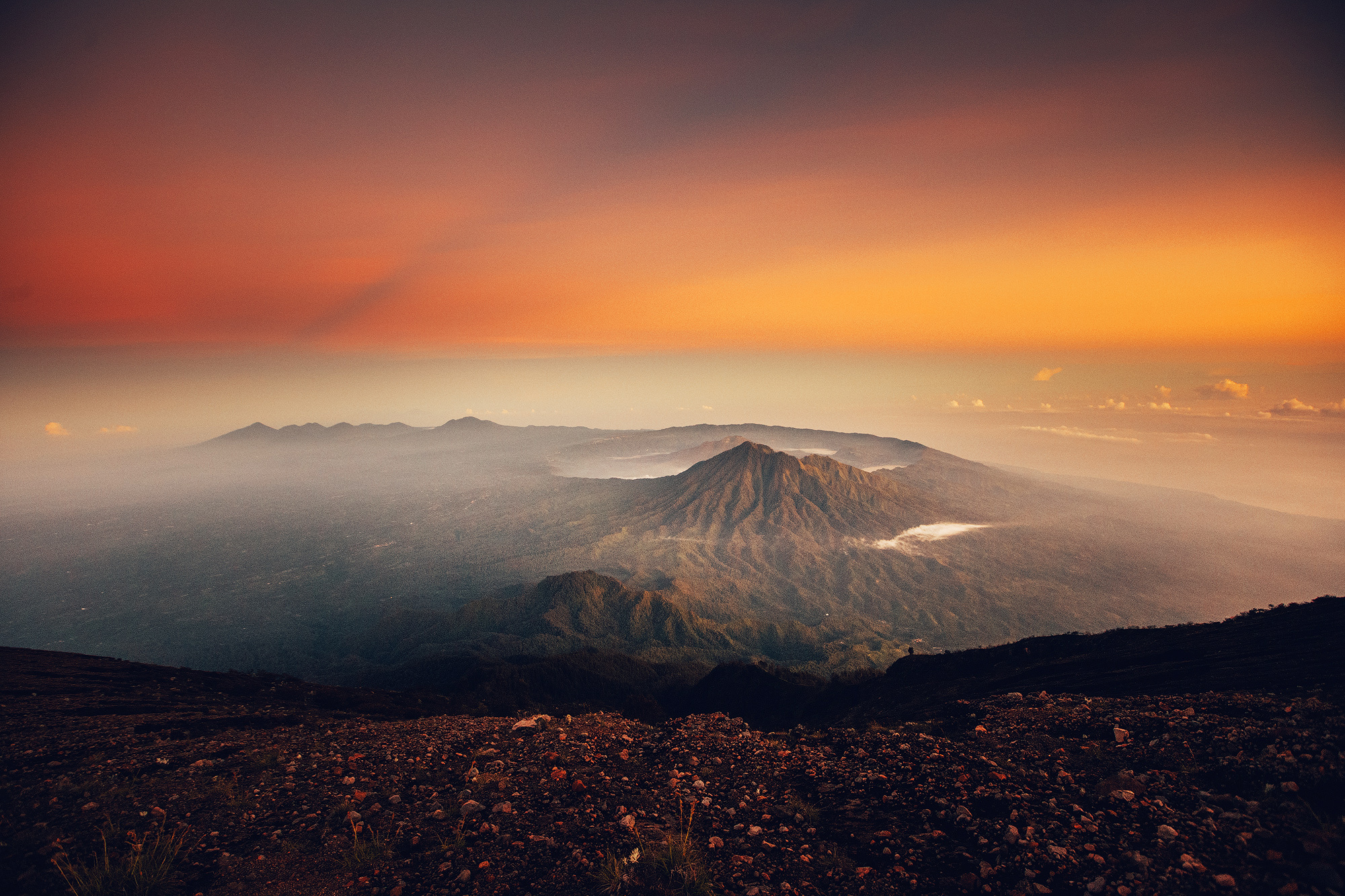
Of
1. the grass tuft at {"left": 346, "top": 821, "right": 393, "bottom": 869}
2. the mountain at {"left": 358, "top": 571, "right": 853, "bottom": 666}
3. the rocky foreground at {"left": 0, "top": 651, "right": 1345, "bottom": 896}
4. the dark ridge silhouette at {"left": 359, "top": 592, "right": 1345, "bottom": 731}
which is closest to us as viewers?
the rocky foreground at {"left": 0, "top": 651, "right": 1345, "bottom": 896}

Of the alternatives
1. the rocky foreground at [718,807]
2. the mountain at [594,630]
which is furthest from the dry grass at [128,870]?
the mountain at [594,630]

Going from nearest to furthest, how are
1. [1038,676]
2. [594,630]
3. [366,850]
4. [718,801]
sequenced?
[366,850] → [718,801] → [1038,676] → [594,630]

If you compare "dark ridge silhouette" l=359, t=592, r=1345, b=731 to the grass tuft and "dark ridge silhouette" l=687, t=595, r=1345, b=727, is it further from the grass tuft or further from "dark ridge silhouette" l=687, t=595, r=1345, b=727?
the grass tuft

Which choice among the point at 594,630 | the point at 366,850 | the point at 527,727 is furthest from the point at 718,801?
the point at 594,630

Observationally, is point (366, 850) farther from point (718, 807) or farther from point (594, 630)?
point (594, 630)

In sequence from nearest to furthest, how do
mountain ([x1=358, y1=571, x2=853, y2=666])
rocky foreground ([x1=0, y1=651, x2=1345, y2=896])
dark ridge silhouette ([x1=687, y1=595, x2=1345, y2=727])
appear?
rocky foreground ([x1=0, y1=651, x2=1345, y2=896]) → dark ridge silhouette ([x1=687, y1=595, x2=1345, y2=727]) → mountain ([x1=358, y1=571, x2=853, y2=666])

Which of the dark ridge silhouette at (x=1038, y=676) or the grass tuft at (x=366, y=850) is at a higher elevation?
the grass tuft at (x=366, y=850)

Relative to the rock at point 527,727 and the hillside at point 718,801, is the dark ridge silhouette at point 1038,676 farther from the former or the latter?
the rock at point 527,727

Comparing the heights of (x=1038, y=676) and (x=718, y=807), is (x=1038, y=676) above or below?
below

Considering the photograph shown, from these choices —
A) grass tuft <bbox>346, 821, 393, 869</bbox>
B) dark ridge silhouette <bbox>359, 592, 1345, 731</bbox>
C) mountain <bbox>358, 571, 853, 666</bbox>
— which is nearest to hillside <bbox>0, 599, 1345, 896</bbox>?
grass tuft <bbox>346, 821, 393, 869</bbox>

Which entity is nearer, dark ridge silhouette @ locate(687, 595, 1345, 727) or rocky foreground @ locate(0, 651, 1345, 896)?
rocky foreground @ locate(0, 651, 1345, 896)
